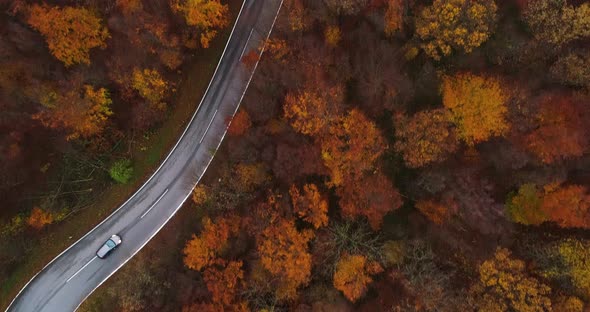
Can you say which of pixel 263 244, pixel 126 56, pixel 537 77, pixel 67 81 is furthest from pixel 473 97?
pixel 67 81

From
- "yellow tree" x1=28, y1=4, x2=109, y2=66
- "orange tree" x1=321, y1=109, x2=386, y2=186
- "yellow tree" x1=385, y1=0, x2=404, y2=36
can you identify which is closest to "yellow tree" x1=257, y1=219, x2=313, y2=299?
"orange tree" x1=321, y1=109, x2=386, y2=186

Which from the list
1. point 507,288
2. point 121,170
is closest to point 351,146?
point 507,288

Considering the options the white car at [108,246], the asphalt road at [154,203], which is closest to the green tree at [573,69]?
the asphalt road at [154,203]

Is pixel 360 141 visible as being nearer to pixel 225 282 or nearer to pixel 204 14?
pixel 225 282

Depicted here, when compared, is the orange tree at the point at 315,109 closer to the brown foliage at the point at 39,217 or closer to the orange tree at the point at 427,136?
the orange tree at the point at 427,136

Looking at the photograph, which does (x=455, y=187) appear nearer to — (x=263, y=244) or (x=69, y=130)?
(x=263, y=244)

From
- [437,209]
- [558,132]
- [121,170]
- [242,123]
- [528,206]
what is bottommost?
[121,170]
